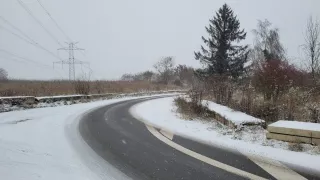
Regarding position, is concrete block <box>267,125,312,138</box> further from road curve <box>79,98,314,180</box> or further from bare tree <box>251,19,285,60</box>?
bare tree <box>251,19,285,60</box>

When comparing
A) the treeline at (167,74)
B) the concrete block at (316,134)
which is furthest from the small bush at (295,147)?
the treeline at (167,74)

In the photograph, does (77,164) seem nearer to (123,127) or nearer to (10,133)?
(10,133)

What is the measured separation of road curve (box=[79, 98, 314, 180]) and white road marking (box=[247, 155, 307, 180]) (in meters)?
0.11

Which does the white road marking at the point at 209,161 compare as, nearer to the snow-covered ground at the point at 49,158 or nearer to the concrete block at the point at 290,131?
the snow-covered ground at the point at 49,158

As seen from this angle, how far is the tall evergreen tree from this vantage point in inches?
1204

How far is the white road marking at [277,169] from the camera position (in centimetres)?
475

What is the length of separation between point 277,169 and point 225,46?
2682 centimetres

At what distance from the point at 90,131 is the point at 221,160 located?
4.86 meters

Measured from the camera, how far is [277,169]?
5.14 metres

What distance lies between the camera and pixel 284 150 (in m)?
6.32

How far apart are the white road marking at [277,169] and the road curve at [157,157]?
112 millimetres

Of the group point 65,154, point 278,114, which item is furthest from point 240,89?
point 65,154

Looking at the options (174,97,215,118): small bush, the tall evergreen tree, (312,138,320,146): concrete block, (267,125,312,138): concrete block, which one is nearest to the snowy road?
(267,125,312,138): concrete block

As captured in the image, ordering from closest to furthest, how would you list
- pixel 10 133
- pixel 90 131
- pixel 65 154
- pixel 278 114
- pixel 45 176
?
pixel 45 176 → pixel 65 154 → pixel 10 133 → pixel 90 131 → pixel 278 114
